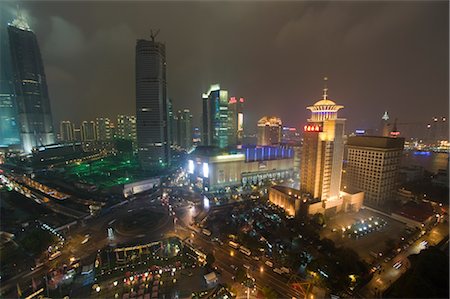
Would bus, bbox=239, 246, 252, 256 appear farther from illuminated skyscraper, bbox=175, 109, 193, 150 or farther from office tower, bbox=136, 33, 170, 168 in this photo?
illuminated skyscraper, bbox=175, 109, 193, 150

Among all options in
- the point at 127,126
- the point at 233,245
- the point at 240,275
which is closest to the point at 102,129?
the point at 127,126

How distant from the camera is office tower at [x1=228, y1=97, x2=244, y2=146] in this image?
2516 inches

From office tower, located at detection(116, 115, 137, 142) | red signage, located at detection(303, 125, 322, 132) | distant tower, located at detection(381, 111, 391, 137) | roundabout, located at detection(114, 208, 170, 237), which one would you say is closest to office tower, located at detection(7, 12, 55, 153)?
office tower, located at detection(116, 115, 137, 142)

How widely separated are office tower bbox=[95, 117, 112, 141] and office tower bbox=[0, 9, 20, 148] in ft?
94.5

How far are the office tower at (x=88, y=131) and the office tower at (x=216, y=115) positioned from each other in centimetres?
4790

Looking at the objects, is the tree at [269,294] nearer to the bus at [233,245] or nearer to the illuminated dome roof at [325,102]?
the bus at [233,245]

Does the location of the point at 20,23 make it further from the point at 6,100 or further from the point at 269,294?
the point at 269,294

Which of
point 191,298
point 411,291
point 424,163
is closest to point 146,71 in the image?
point 191,298

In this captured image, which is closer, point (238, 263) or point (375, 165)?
point (238, 263)

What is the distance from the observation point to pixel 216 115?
6078 centimetres

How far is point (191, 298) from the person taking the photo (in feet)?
45.5

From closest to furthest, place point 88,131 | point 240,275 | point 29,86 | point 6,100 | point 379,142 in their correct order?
point 240,275, point 379,142, point 29,86, point 6,100, point 88,131

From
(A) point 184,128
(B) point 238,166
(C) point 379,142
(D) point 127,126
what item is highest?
(D) point 127,126

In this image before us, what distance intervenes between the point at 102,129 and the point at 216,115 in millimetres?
50961
